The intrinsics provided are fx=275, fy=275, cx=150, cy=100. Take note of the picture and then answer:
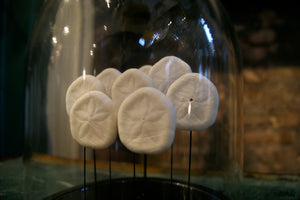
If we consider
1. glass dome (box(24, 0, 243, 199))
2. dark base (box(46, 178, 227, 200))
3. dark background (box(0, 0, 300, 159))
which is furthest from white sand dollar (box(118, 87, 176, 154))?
dark background (box(0, 0, 300, 159))

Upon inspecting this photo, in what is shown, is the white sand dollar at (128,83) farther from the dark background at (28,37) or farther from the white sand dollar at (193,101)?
the dark background at (28,37)

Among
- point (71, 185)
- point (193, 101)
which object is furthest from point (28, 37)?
point (193, 101)

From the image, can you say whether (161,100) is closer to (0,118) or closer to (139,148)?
(139,148)

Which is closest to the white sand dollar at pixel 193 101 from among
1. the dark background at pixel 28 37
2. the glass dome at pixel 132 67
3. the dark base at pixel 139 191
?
the glass dome at pixel 132 67

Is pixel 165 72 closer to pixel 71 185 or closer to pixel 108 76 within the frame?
pixel 108 76

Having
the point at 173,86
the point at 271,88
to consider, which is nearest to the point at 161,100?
the point at 173,86

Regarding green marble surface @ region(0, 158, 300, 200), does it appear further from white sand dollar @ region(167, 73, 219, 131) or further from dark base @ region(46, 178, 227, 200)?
white sand dollar @ region(167, 73, 219, 131)
